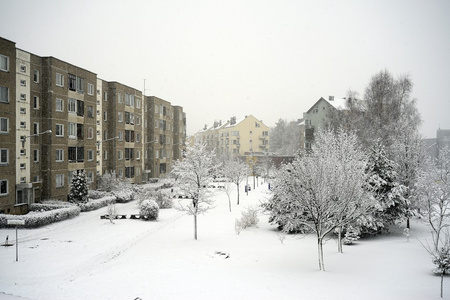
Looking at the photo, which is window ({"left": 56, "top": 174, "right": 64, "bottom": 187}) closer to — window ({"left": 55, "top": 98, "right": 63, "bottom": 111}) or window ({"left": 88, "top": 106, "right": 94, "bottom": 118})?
window ({"left": 55, "top": 98, "right": 63, "bottom": 111})

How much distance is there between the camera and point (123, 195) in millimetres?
38250

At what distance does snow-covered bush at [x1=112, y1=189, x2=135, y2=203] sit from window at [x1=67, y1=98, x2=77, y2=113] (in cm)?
1054

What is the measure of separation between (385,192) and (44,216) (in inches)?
1045

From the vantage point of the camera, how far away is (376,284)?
14.3 meters

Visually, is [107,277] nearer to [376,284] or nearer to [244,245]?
[244,245]

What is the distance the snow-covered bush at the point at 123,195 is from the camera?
38.1 metres

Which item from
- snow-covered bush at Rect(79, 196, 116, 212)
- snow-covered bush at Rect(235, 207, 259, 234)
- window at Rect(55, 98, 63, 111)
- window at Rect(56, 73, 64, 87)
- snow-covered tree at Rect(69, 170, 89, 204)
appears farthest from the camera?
Answer: window at Rect(56, 73, 64, 87)

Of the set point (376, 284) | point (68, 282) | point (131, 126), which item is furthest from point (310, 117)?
point (68, 282)

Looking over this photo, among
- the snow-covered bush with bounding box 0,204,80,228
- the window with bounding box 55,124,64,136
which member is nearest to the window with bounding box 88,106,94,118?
the window with bounding box 55,124,64,136

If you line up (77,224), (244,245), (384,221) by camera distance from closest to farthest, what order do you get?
1. (244,245)
2. (384,221)
3. (77,224)

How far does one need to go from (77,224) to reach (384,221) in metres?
24.4

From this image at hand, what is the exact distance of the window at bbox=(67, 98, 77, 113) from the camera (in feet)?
118

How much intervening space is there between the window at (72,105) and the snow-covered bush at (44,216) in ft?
37.8

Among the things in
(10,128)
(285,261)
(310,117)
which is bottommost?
(285,261)
